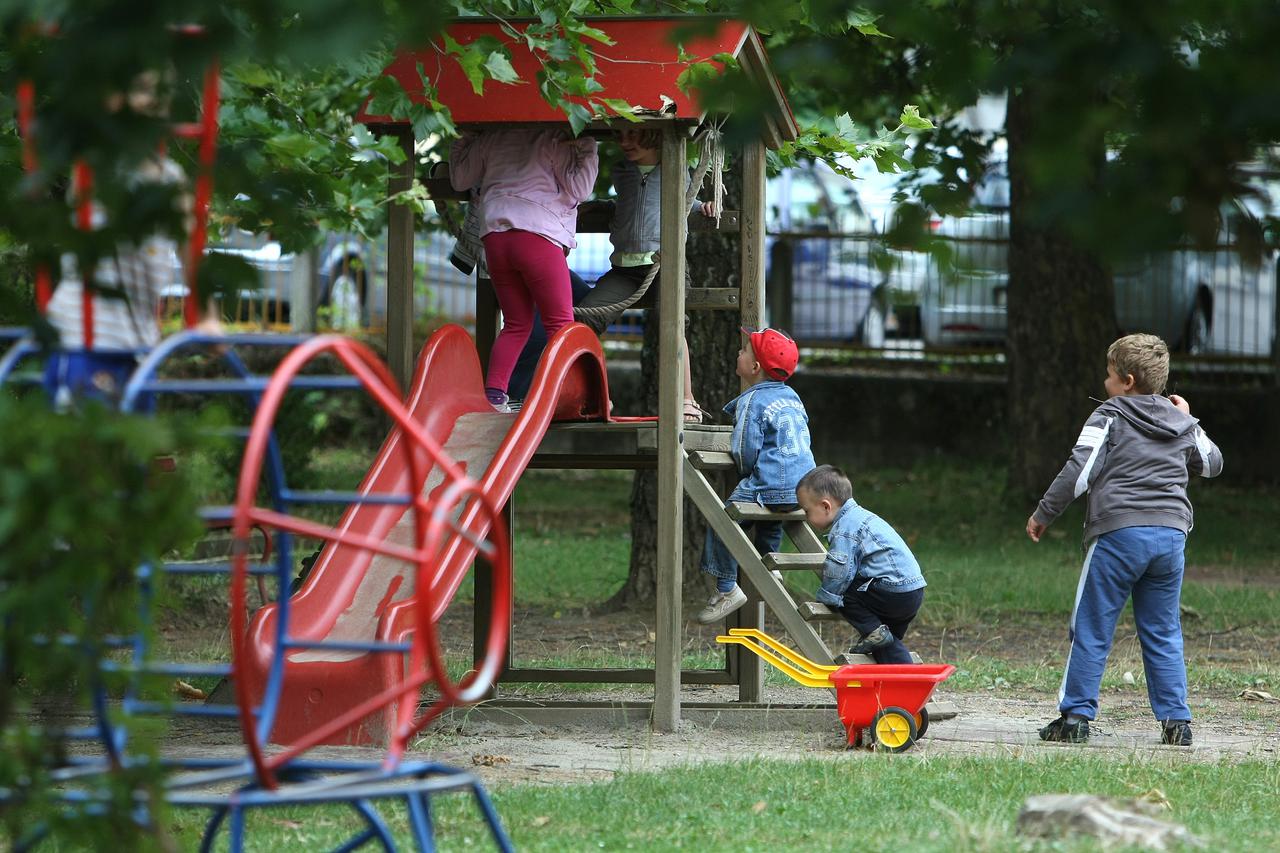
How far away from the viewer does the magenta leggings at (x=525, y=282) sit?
6.48m

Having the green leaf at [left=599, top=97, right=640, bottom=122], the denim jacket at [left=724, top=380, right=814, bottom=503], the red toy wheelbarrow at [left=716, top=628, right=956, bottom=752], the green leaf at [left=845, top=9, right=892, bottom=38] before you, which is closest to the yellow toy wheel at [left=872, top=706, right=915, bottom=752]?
the red toy wheelbarrow at [left=716, top=628, right=956, bottom=752]

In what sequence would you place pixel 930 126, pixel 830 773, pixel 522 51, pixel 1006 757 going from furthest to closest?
pixel 930 126, pixel 522 51, pixel 1006 757, pixel 830 773

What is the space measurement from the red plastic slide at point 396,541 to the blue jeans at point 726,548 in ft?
2.54

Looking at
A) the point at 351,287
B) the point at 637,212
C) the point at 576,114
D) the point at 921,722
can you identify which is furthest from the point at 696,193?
the point at 351,287

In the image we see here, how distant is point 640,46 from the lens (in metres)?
6.36

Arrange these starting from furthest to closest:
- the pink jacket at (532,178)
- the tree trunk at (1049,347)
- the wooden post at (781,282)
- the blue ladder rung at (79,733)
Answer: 1. the wooden post at (781,282)
2. the tree trunk at (1049,347)
3. the pink jacket at (532,178)
4. the blue ladder rung at (79,733)

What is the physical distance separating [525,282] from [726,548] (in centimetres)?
137

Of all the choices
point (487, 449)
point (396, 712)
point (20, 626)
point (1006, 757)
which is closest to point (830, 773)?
point (1006, 757)

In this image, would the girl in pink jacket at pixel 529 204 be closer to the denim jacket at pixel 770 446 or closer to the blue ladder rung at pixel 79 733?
the denim jacket at pixel 770 446

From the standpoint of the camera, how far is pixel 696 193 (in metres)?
6.66

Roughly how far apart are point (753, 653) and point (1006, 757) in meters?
1.57

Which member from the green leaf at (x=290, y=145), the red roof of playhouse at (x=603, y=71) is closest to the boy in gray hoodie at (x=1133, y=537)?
the red roof of playhouse at (x=603, y=71)

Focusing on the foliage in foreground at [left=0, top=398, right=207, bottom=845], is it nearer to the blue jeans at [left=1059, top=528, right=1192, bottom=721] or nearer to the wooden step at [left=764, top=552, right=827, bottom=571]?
the wooden step at [left=764, top=552, right=827, bottom=571]

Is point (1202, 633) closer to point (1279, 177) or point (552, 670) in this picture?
point (552, 670)
